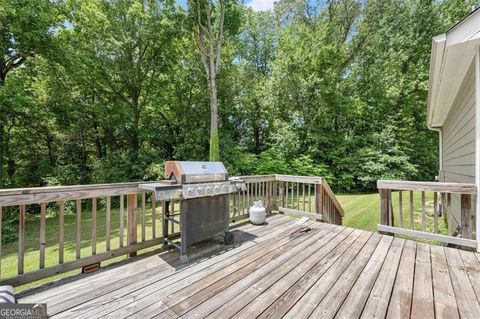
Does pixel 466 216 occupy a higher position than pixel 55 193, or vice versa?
pixel 55 193

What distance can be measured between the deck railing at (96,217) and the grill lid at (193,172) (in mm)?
442

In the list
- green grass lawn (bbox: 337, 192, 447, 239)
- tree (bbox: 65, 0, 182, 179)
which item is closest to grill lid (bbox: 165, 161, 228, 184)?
green grass lawn (bbox: 337, 192, 447, 239)

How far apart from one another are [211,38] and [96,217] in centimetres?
923

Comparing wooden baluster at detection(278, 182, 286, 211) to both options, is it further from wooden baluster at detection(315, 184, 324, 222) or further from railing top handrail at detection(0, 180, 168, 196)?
railing top handrail at detection(0, 180, 168, 196)

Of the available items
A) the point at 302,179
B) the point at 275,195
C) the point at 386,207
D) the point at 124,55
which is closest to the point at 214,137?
the point at 275,195

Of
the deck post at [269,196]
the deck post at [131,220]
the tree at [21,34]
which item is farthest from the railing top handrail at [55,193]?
the tree at [21,34]

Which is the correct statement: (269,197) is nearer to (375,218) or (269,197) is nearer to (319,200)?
(319,200)

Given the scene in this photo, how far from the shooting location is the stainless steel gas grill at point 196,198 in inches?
105

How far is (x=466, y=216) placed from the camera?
283cm

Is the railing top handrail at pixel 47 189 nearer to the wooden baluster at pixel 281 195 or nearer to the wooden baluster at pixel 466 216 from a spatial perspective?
the wooden baluster at pixel 281 195

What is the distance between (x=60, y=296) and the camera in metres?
1.98

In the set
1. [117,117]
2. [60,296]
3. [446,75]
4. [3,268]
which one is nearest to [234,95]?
[117,117]

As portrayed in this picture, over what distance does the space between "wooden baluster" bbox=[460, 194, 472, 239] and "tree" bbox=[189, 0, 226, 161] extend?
7.72m
